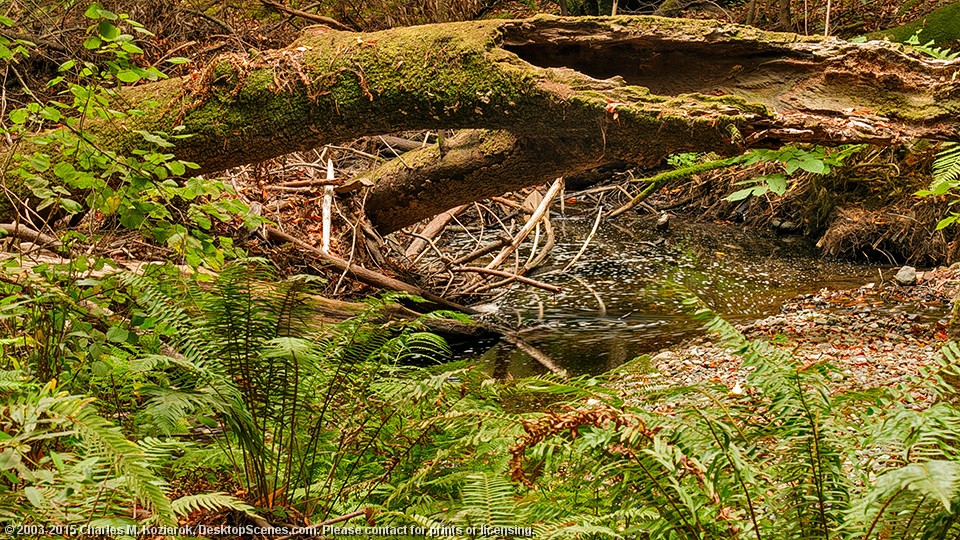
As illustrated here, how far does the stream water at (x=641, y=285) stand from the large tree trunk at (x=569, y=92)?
158 centimetres

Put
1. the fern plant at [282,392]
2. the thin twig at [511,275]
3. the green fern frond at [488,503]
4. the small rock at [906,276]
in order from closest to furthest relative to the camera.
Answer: the green fern frond at [488,503] < the fern plant at [282,392] < the thin twig at [511,275] < the small rock at [906,276]

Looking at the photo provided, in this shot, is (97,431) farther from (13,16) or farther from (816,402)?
(13,16)

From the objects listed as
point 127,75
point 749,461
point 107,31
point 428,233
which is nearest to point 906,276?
point 428,233

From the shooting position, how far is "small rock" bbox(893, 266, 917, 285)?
6941 mm

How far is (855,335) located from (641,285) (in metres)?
2.24

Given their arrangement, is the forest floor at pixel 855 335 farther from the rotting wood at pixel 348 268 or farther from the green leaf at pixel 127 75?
the green leaf at pixel 127 75

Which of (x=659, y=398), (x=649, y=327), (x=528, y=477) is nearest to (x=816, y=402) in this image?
(x=659, y=398)

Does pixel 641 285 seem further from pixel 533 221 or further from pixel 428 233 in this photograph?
pixel 428 233

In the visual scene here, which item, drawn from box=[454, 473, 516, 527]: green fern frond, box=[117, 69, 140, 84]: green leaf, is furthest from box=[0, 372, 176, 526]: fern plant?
box=[117, 69, 140, 84]: green leaf

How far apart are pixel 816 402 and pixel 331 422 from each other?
1.63m

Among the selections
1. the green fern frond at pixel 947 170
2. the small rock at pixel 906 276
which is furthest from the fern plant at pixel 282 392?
the small rock at pixel 906 276

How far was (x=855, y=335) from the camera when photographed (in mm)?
5812

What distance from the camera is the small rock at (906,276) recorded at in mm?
6941

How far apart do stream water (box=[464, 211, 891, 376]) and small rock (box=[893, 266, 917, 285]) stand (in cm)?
35
